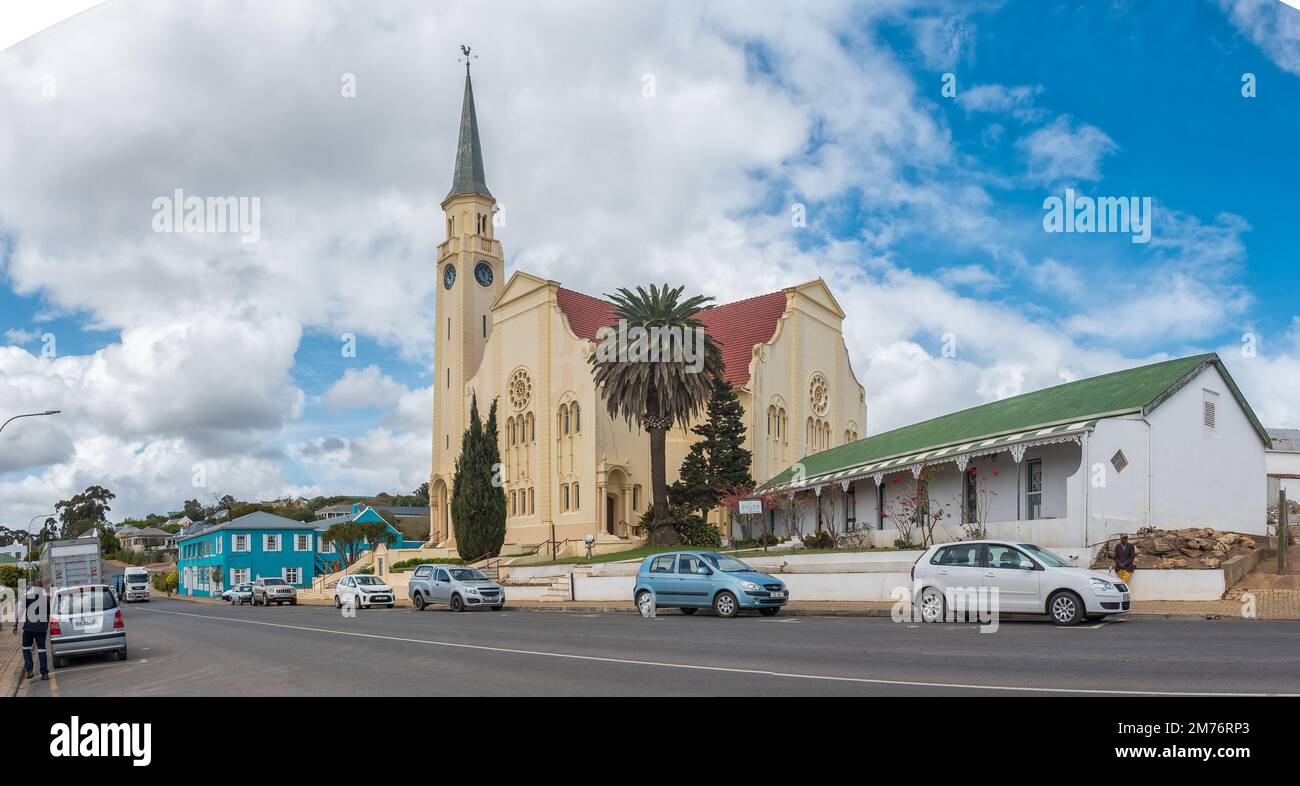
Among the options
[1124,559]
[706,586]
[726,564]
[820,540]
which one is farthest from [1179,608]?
[820,540]

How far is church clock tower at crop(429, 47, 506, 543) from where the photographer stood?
66.2 metres

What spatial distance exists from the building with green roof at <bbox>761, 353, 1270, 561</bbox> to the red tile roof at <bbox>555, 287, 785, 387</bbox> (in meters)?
24.1

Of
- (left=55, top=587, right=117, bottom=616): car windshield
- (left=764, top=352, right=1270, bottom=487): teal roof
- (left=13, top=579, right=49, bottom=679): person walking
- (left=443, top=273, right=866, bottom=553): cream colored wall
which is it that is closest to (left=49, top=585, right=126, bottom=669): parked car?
(left=55, top=587, right=117, bottom=616): car windshield

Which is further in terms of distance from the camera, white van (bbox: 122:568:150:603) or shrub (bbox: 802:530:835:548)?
white van (bbox: 122:568:150:603)

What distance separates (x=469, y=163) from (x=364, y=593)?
37.3 m

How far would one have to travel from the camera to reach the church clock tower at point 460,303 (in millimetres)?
66250

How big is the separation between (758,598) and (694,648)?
7541 mm

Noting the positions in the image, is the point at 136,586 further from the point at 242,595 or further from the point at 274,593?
the point at 274,593

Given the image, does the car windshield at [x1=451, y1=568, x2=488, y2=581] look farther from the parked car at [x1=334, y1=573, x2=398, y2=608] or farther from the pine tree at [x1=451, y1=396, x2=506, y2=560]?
the pine tree at [x1=451, y1=396, x2=506, y2=560]

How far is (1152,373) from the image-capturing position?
28.9 metres

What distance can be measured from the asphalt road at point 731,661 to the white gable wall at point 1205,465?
8603 millimetres

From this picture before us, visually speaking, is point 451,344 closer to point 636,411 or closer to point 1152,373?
point 636,411

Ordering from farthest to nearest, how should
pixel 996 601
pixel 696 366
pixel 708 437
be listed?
pixel 708 437, pixel 696 366, pixel 996 601
